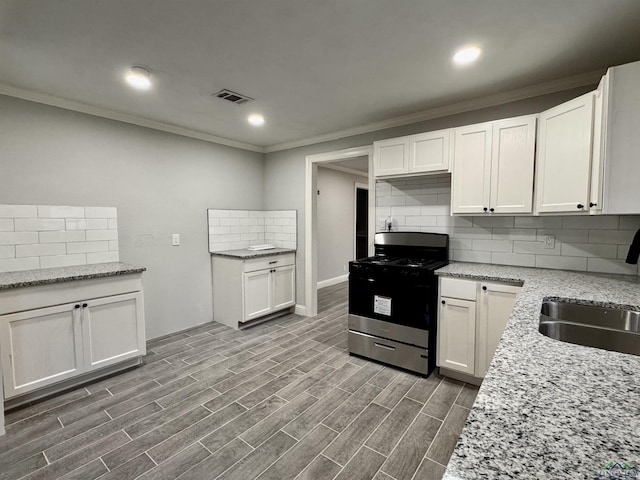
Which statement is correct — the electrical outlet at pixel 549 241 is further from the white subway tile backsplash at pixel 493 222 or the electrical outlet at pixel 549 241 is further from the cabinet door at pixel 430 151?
the cabinet door at pixel 430 151

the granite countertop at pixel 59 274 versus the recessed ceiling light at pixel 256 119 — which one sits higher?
the recessed ceiling light at pixel 256 119

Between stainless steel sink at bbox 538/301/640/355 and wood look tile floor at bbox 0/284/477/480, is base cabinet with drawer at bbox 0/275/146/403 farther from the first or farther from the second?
stainless steel sink at bbox 538/301/640/355

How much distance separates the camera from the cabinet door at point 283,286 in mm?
3957

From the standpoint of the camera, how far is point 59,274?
2344mm

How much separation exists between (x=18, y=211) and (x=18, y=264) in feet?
1.40

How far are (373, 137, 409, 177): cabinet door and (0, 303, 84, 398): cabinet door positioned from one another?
285 centimetres

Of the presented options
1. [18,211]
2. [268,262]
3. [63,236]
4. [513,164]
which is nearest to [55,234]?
[63,236]

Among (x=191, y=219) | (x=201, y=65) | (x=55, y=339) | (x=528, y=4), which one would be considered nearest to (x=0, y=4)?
(x=201, y=65)

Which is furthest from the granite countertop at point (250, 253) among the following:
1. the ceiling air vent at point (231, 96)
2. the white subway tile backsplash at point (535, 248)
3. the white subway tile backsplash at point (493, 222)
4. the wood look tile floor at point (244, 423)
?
the white subway tile backsplash at point (535, 248)

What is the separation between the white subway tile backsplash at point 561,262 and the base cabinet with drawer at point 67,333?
3.42 m

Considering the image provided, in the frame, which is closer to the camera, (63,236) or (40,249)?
(40,249)

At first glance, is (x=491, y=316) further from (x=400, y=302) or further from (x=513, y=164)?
(x=513, y=164)

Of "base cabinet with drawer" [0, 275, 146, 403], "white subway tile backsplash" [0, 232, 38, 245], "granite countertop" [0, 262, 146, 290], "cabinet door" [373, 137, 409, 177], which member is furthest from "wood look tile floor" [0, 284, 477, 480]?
"cabinet door" [373, 137, 409, 177]

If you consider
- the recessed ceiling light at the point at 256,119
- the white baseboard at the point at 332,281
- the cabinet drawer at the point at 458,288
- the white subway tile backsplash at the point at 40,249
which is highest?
the recessed ceiling light at the point at 256,119
